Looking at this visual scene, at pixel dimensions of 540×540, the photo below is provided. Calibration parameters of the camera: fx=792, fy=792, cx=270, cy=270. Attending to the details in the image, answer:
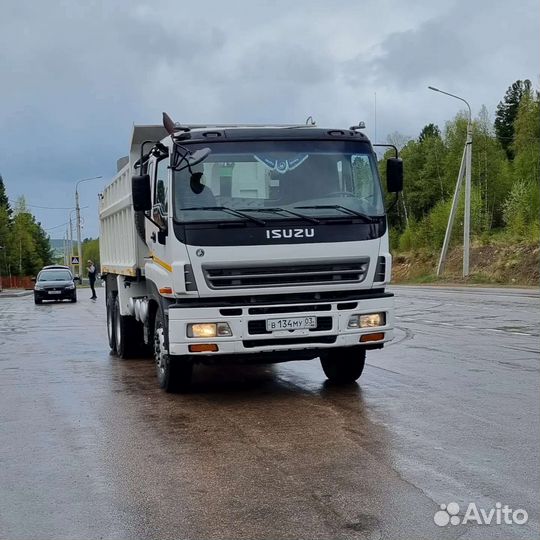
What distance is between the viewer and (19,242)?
4038 inches

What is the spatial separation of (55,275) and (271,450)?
3185 cm

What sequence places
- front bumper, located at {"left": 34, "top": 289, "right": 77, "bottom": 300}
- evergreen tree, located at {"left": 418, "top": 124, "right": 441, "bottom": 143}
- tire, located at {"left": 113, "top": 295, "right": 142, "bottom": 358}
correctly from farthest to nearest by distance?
evergreen tree, located at {"left": 418, "top": 124, "right": 441, "bottom": 143}
front bumper, located at {"left": 34, "top": 289, "right": 77, "bottom": 300}
tire, located at {"left": 113, "top": 295, "right": 142, "bottom": 358}

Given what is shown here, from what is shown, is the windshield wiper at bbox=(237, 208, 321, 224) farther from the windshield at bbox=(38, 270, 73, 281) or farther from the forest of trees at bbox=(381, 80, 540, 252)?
the forest of trees at bbox=(381, 80, 540, 252)

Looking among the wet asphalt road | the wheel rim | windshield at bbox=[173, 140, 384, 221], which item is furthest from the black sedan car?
windshield at bbox=[173, 140, 384, 221]

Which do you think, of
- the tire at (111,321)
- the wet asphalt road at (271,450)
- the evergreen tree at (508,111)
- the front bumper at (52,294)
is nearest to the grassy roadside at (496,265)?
the front bumper at (52,294)

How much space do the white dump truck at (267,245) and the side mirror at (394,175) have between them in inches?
18.4

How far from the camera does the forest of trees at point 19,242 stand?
90438 millimetres

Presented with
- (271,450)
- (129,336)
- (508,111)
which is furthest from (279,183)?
(508,111)

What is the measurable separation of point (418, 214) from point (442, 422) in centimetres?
8515

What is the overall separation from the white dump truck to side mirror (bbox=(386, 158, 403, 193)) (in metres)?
0.47

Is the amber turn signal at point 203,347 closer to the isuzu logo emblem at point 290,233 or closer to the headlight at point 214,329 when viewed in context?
the headlight at point 214,329

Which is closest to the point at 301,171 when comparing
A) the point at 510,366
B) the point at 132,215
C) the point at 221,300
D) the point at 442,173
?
the point at 221,300

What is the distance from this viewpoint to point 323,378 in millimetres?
9781

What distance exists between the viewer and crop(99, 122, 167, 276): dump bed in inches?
415
